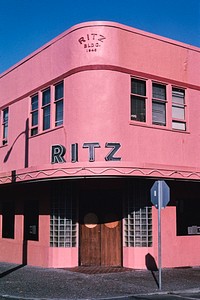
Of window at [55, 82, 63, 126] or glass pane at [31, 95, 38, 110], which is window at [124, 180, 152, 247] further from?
glass pane at [31, 95, 38, 110]

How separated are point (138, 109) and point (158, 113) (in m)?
0.92

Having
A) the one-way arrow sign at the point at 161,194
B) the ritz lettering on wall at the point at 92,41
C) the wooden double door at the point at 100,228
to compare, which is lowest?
the wooden double door at the point at 100,228

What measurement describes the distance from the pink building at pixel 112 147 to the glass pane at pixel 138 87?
0.04m

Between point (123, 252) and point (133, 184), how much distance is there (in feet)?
7.86

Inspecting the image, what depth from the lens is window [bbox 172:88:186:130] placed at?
17.0 meters

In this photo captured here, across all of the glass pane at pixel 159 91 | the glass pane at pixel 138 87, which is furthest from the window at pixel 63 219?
the glass pane at pixel 159 91

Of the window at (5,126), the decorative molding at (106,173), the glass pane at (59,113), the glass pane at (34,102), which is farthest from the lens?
the window at (5,126)

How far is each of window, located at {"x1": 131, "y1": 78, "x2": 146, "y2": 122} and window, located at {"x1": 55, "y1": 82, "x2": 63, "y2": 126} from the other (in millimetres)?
2584

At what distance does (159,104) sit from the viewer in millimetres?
16734

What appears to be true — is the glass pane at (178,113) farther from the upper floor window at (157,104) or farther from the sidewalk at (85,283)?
the sidewalk at (85,283)

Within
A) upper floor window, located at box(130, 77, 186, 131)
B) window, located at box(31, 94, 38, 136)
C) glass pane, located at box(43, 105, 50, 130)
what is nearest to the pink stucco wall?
upper floor window, located at box(130, 77, 186, 131)

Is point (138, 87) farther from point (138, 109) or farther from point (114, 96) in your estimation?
point (114, 96)

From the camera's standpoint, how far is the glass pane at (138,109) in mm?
15969

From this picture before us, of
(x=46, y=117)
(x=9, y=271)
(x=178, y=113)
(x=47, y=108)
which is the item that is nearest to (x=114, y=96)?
(x=178, y=113)
